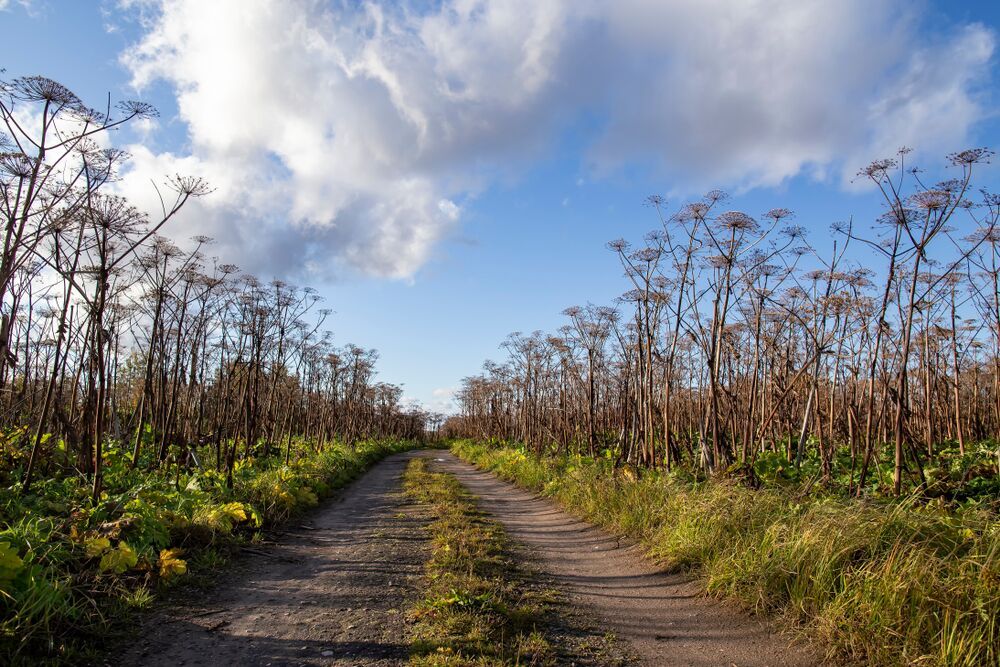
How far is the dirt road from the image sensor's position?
3826mm

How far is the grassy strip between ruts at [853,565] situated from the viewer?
342cm

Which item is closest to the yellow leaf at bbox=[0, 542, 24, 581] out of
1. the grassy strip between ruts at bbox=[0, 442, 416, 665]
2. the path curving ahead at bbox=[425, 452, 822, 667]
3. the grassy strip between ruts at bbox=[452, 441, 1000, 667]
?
the grassy strip between ruts at bbox=[0, 442, 416, 665]


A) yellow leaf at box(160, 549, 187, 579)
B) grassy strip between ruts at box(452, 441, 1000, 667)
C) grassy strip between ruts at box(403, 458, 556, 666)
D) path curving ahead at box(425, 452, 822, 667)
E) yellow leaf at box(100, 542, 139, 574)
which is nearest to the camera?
grassy strip between ruts at box(452, 441, 1000, 667)

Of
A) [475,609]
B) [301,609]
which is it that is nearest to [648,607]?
[475,609]

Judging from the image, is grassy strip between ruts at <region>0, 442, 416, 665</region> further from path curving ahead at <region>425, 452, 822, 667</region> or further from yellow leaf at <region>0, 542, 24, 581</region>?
path curving ahead at <region>425, 452, 822, 667</region>

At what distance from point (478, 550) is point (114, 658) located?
3749 mm

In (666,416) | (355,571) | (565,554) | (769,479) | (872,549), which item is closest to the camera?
(872,549)

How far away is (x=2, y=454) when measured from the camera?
715 centimetres

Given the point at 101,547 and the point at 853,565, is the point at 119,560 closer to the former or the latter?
the point at 101,547

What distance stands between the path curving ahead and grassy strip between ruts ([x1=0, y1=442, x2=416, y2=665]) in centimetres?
366

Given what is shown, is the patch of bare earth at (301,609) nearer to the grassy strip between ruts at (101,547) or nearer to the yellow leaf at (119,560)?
the grassy strip between ruts at (101,547)

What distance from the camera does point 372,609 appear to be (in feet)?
15.3

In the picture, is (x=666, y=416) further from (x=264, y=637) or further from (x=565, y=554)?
(x=264, y=637)

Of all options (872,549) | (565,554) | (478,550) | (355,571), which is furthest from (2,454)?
(872,549)
